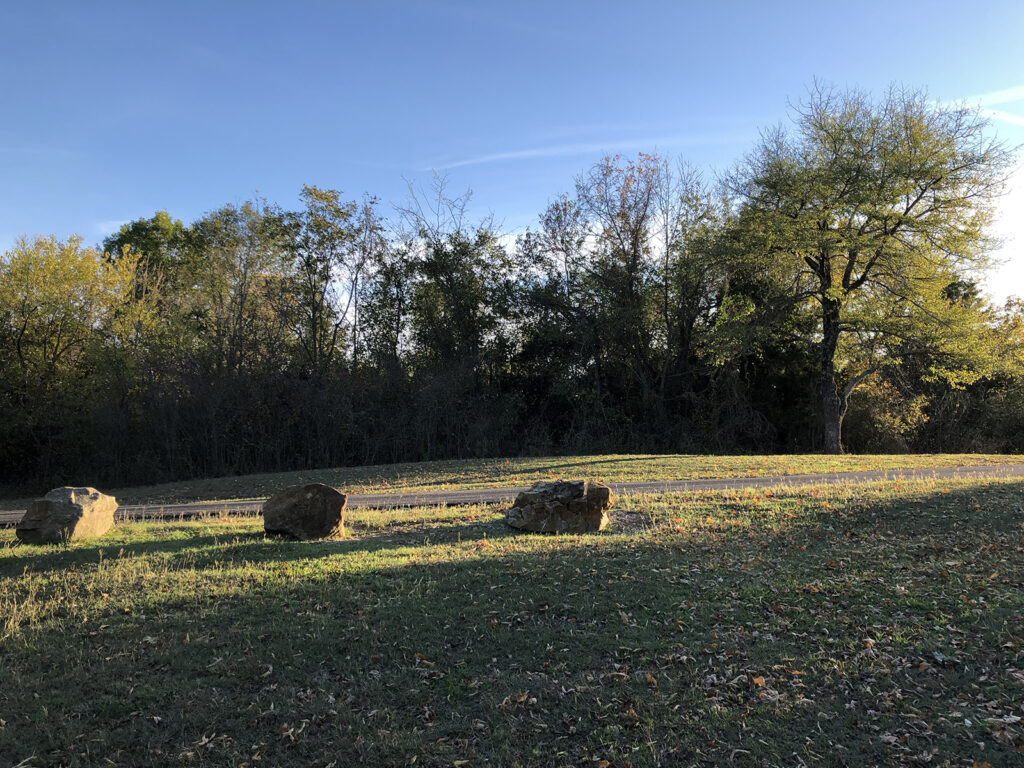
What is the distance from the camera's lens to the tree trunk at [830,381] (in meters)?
24.2

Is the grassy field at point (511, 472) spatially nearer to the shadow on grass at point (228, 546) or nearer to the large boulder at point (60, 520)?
the shadow on grass at point (228, 546)

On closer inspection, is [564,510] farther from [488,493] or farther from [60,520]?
[60,520]

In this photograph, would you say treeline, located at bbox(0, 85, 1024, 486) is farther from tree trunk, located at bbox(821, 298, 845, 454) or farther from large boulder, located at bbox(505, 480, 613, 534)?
large boulder, located at bbox(505, 480, 613, 534)

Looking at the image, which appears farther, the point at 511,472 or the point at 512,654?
the point at 511,472

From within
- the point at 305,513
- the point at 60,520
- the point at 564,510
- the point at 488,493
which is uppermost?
the point at 60,520

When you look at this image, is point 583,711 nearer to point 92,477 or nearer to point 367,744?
point 367,744

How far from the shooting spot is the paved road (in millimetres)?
13219

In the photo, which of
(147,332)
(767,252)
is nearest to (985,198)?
(767,252)

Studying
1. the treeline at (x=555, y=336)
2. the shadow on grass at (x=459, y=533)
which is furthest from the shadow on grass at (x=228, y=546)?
the treeline at (x=555, y=336)

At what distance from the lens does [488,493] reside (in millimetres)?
14453

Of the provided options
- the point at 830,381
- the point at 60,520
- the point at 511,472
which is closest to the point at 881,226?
the point at 830,381

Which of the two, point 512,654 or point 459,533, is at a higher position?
point 459,533

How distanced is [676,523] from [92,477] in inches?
972

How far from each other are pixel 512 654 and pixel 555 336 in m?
23.7
